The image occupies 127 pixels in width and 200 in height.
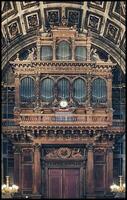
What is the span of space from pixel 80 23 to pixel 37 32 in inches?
98.5

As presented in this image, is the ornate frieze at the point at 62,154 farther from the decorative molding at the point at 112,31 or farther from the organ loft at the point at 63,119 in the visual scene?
the decorative molding at the point at 112,31

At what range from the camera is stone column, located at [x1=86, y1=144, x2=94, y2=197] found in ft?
102

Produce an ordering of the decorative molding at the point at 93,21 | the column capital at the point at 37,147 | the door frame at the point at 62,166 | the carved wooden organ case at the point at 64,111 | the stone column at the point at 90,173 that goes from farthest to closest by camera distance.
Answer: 1. the decorative molding at the point at 93,21
2. the door frame at the point at 62,166
3. the column capital at the point at 37,147
4. the carved wooden organ case at the point at 64,111
5. the stone column at the point at 90,173

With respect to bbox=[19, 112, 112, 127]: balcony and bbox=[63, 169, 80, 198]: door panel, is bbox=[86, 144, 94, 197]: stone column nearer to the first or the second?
bbox=[63, 169, 80, 198]: door panel

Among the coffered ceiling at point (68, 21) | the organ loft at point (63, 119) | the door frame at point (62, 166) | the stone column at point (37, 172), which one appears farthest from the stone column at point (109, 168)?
the coffered ceiling at point (68, 21)

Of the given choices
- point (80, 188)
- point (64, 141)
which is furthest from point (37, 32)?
point (80, 188)

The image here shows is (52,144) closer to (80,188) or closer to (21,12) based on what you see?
(80,188)

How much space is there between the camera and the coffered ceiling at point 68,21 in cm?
3241

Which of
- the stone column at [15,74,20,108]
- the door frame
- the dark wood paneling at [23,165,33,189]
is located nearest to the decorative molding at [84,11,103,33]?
the stone column at [15,74,20,108]

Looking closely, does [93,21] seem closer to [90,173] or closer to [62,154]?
[62,154]

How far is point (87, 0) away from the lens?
31.8m

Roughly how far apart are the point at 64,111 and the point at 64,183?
3.79 m

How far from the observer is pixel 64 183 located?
32062 mm

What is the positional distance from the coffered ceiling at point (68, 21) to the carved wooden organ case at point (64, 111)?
1.44 m
